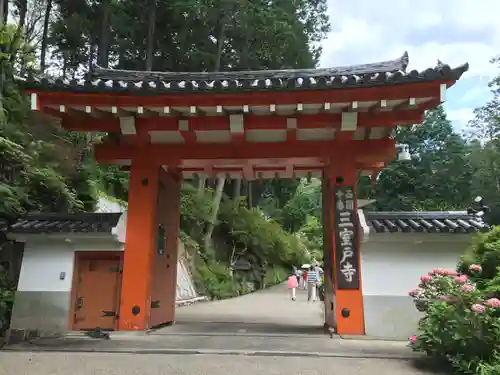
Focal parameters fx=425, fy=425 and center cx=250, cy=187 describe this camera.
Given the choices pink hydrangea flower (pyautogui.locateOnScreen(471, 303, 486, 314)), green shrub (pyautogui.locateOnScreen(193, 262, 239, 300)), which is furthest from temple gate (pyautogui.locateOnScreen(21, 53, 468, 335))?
green shrub (pyautogui.locateOnScreen(193, 262, 239, 300))

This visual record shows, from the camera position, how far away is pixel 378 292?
6902 mm

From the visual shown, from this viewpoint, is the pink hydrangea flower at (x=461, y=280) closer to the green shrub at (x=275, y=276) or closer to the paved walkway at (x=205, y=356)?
the paved walkway at (x=205, y=356)

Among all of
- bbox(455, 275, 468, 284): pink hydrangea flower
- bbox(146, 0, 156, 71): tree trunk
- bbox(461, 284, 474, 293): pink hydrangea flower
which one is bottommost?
bbox(461, 284, 474, 293): pink hydrangea flower

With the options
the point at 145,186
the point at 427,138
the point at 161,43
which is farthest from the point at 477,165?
the point at 145,186

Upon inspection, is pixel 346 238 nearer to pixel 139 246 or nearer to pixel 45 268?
pixel 139 246

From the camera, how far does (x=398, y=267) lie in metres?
7.01

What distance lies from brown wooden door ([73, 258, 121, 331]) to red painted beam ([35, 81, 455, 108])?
2.73 metres

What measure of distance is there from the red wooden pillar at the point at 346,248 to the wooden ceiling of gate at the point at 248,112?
368 millimetres

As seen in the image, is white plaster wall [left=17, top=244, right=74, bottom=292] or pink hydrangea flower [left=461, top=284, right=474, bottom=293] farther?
white plaster wall [left=17, top=244, right=74, bottom=292]

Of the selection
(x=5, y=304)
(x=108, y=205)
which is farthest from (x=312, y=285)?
(x=5, y=304)

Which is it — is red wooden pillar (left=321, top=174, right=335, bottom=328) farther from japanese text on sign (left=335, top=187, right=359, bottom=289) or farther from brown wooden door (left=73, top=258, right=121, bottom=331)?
brown wooden door (left=73, top=258, right=121, bottom=331)

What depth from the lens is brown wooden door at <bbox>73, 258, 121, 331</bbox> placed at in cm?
725

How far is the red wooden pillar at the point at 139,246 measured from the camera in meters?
6.93

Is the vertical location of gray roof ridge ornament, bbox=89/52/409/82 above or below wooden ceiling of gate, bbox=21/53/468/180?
above
